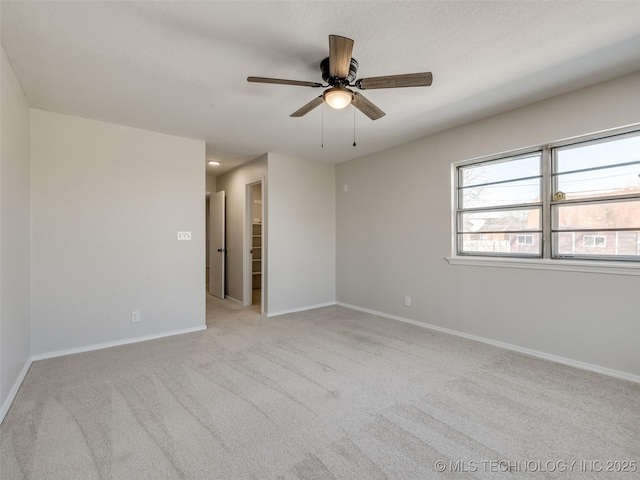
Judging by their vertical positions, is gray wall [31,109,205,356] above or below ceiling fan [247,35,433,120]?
below

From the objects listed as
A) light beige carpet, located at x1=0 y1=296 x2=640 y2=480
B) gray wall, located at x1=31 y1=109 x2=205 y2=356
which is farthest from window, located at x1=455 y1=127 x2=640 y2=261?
gray wall, located at x1=31 y1=109 x2=205 y2=356

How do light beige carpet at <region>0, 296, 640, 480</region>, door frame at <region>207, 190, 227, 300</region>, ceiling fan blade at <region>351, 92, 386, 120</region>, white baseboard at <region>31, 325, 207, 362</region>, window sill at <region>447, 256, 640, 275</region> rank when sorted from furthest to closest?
door frame at <region>207, 190, 227, 300</region>
white baseboard at <region>31, 325, 207, 362</region>
window sill at <region>447, 256, 640, 275</region>
ceiling fan blade at <region>351, 92, 386, 120</region>
light beige carpet at <region>0, 296, 640, 480</region>

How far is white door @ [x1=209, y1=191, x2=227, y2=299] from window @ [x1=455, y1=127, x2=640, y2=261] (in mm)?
4065

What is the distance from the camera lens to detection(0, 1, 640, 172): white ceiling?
1.72 meters

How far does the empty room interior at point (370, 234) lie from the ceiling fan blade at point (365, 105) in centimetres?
9

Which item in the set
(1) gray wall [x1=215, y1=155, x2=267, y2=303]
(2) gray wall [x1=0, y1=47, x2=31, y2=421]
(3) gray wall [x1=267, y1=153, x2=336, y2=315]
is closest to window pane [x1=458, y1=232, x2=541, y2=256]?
(3) gray wall [x1=267, y1=153, x2=336, y2=315]

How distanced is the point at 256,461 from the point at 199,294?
2.67 meters

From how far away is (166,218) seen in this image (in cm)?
366

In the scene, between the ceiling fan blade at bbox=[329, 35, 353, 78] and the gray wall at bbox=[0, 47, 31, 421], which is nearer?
the ceiling fan blade at bbox=[329, 35, 353, 78]

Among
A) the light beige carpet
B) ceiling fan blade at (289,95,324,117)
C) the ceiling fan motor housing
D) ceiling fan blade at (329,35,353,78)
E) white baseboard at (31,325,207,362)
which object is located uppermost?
the ceiling fan motor housing

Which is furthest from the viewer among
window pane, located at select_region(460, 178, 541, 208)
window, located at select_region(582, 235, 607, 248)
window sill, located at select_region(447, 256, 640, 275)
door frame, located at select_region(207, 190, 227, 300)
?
door frame, located at select_region(207, 190, 227, 300)

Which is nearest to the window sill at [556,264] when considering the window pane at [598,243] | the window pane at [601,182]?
the window pane at [598,243]

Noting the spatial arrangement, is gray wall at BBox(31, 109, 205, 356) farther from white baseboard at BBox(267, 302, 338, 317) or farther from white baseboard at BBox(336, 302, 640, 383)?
white baseboard at BBox(336, 302, 640, 383)

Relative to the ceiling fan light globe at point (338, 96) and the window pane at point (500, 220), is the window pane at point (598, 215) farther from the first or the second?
the ceiling fan light globe at point (338, 96)
